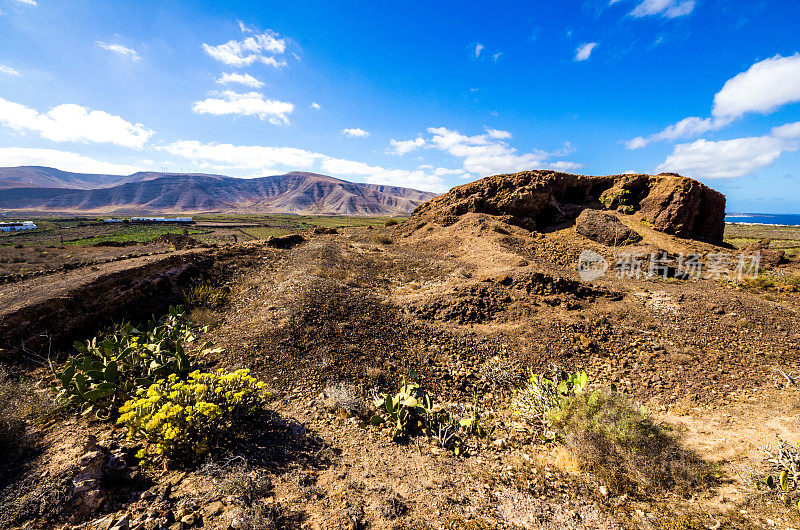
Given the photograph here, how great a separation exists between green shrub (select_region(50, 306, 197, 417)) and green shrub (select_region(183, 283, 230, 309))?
1.99 metres

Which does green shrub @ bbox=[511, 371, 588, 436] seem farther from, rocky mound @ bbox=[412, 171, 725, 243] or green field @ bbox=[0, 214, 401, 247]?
green field @ bbox=[0, 214, 401, 247]

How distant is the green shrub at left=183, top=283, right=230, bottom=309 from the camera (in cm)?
854

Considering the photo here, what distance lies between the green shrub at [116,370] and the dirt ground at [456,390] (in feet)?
1.17

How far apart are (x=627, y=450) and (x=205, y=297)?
10.2m

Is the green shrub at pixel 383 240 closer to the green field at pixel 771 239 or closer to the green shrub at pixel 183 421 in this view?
the green shrub at pixel 183 421

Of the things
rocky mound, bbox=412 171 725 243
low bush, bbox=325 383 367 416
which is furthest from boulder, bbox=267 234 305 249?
low bush, bbox=325 383 367 416

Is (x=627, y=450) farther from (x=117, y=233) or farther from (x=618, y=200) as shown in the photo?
(x=117, y=233)

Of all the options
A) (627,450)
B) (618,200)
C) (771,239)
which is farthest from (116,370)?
(771,239)

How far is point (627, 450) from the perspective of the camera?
3.61m

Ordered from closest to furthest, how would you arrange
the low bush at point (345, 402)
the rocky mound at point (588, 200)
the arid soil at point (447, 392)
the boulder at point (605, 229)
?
the arid soil at point (447, 392) < the low bush at point (345, 402) < the boulder at point (605, 229) < the rocky mound at point (588, 200)

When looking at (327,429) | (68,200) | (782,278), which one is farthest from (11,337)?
(68,200)

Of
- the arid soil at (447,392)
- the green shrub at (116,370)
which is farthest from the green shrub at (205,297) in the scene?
the green shrub at (116,370)

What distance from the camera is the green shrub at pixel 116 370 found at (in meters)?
4.18

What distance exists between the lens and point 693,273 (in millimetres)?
11805
